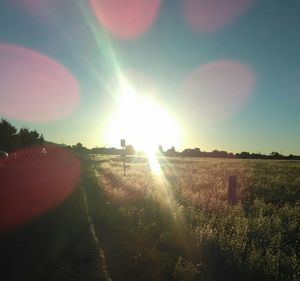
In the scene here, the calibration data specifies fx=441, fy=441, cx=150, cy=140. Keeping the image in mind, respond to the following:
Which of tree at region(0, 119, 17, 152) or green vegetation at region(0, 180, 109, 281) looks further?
tree at region(0, 119, 17, 152)

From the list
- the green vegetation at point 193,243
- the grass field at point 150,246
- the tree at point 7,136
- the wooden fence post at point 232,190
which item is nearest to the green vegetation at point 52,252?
the grass field at point 150,246

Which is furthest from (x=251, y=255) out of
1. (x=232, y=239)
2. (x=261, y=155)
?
(x=261, y=155)

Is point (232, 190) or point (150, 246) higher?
point (232, 190)

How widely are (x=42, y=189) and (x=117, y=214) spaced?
8838mm

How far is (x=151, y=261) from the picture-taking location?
28.9ft

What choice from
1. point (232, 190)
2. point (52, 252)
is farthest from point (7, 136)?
point (52, 252)

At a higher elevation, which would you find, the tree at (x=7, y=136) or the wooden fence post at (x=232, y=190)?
the tree at (x=7, y=136)

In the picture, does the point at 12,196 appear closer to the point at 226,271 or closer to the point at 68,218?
the point at 68,218

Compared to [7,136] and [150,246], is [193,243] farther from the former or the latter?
[7,136]

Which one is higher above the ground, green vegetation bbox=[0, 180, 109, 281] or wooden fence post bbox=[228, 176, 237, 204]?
wooden fence post bbox=[228, 176, 237, 204]

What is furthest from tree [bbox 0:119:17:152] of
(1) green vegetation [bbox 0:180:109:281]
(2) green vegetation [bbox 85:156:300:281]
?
(1) green vegetation [bbox 0:180:109:281]

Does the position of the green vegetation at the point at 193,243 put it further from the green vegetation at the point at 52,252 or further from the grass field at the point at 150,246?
the green vegetation at the point at 52,252

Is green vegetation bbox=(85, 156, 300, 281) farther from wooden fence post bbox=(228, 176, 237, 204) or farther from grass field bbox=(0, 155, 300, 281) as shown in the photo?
wooden fence post bbox=(228, 176, 237, 204)

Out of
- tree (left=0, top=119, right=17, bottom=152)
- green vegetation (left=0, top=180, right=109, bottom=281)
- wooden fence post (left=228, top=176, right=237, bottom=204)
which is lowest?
green vegetation (left=0, top=180, right=109, bottom=281)
